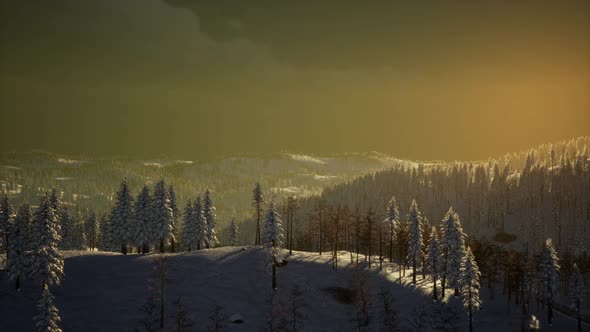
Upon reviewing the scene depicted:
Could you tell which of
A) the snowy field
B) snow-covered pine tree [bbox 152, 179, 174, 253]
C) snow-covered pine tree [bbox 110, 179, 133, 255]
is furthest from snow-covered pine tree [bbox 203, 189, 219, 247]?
snow-covered pine tree [bbox 110, 179, 133, 255]

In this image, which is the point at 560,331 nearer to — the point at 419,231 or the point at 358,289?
the point at 419,231

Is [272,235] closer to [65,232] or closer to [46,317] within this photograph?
[46,317]

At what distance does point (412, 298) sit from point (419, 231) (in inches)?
626

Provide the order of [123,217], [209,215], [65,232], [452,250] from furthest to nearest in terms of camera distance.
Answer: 1. [65,232]
2. [209,215]
3. [123,217]
4. [452,250]

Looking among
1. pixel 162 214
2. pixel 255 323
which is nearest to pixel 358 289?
pixel 255 323

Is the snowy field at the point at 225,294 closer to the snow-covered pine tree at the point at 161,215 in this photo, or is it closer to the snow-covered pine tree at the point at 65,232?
the snow-covered pine tree at the point at 161,215

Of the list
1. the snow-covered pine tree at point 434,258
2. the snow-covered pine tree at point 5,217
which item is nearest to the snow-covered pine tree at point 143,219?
the snow-covered pine tree at point 5,217

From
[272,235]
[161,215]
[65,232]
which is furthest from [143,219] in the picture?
[65,232]

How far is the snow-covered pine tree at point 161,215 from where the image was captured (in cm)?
9581

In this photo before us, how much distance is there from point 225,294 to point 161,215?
27479 mm

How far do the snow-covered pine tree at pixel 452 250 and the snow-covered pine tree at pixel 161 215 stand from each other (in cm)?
5754

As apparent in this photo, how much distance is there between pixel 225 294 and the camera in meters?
78.1

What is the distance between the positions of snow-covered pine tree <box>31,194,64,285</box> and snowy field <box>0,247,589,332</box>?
3394mm

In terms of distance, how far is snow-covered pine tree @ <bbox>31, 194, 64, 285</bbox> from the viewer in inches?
2734
